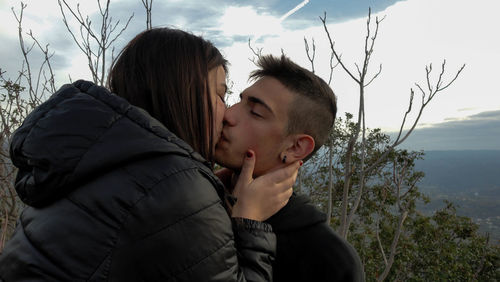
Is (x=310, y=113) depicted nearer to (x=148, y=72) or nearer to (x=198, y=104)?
(x=198, y=104)

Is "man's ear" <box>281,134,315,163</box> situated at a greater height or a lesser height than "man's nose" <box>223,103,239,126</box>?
lesser

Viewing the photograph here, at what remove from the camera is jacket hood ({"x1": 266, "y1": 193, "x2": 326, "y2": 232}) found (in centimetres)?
165

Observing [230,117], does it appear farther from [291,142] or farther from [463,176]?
[463,176]

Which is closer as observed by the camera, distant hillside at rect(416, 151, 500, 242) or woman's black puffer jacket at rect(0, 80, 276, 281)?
woman's black puffer jacket at rect(0, 80, 276, 281)

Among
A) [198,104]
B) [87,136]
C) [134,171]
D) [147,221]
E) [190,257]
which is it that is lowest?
[190,257]

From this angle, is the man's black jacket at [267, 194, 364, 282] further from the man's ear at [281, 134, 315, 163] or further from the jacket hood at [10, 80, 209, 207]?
the jacket hood at [10, 80, 209, 207]

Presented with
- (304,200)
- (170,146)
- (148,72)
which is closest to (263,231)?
(170,146)

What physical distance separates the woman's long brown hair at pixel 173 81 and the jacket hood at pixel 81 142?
9.8 inches

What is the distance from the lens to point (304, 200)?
180 cm

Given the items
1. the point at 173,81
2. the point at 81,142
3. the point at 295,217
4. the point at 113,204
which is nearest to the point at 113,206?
the point at 113,204

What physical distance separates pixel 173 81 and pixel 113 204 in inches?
22.5

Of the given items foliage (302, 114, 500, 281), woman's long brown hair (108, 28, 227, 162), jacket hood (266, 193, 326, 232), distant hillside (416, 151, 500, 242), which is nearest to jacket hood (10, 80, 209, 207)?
woman's long brown hair (108, 28, 227, 162)

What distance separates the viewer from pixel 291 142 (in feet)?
6.86

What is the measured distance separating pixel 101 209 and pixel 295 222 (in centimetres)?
97
